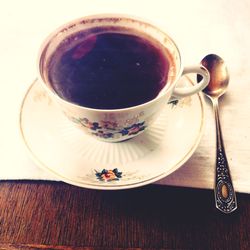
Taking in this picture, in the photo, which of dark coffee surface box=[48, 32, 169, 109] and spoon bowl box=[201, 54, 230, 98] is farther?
spoon bowl box=[201, 54, 230, 98]

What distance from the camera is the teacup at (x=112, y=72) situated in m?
0.64

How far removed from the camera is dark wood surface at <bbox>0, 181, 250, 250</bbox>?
607mm

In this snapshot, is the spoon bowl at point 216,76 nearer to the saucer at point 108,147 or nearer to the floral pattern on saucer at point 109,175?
the saucer at point 108,147

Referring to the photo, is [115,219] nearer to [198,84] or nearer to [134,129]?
[134,129]

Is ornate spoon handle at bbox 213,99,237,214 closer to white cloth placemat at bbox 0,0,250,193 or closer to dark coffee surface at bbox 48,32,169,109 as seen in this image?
white cloth placemat at bbox 0,0,250,193

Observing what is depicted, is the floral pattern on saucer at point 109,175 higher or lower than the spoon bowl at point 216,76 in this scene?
lower

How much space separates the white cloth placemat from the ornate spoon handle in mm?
13

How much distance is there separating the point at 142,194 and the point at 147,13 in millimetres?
619

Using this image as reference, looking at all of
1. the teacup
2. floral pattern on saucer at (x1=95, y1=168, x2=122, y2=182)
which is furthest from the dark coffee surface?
floral pattern on saucer at (x1=95, y1=168, x2=122, y2=182)

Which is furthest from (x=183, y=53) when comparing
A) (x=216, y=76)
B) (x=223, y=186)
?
→ (x=223, y=186)

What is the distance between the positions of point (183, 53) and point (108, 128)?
0.33m

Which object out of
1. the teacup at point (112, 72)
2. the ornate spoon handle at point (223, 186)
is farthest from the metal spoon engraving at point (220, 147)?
the teacup at point (112, 72)

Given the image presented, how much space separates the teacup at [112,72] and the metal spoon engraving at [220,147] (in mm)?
115

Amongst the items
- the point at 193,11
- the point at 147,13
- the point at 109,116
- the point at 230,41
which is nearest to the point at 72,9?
the point at 147,13
